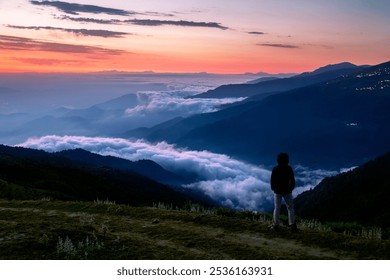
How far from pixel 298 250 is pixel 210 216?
561 centimetres

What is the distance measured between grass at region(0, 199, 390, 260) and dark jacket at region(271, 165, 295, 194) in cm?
164

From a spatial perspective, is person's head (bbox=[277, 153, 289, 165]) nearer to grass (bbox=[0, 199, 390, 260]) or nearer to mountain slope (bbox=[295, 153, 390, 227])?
grass (bbox=[0, 199, 390, 260])

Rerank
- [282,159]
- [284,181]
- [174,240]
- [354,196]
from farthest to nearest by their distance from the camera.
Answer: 1. [354,196]
2. [284,181]
3. [282,159]
4. [174,240]

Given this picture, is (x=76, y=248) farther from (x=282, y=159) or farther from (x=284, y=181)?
(x=282, y=159)

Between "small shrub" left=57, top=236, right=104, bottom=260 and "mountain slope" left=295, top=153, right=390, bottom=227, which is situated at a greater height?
"small shrub" left=57, top=236, right=104, bottom=260

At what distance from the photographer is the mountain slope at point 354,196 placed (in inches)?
5148

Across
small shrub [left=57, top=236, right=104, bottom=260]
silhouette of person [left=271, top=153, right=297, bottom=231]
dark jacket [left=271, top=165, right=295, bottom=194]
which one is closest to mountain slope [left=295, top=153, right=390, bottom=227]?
silhouette of person [left=271, top=153, right=297, bottom=231]

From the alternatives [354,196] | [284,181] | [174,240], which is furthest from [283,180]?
[354,196]

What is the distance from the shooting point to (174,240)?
49.0 ft

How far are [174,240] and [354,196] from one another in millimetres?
150848

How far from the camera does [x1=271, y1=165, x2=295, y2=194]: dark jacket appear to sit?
15758 millimetres
